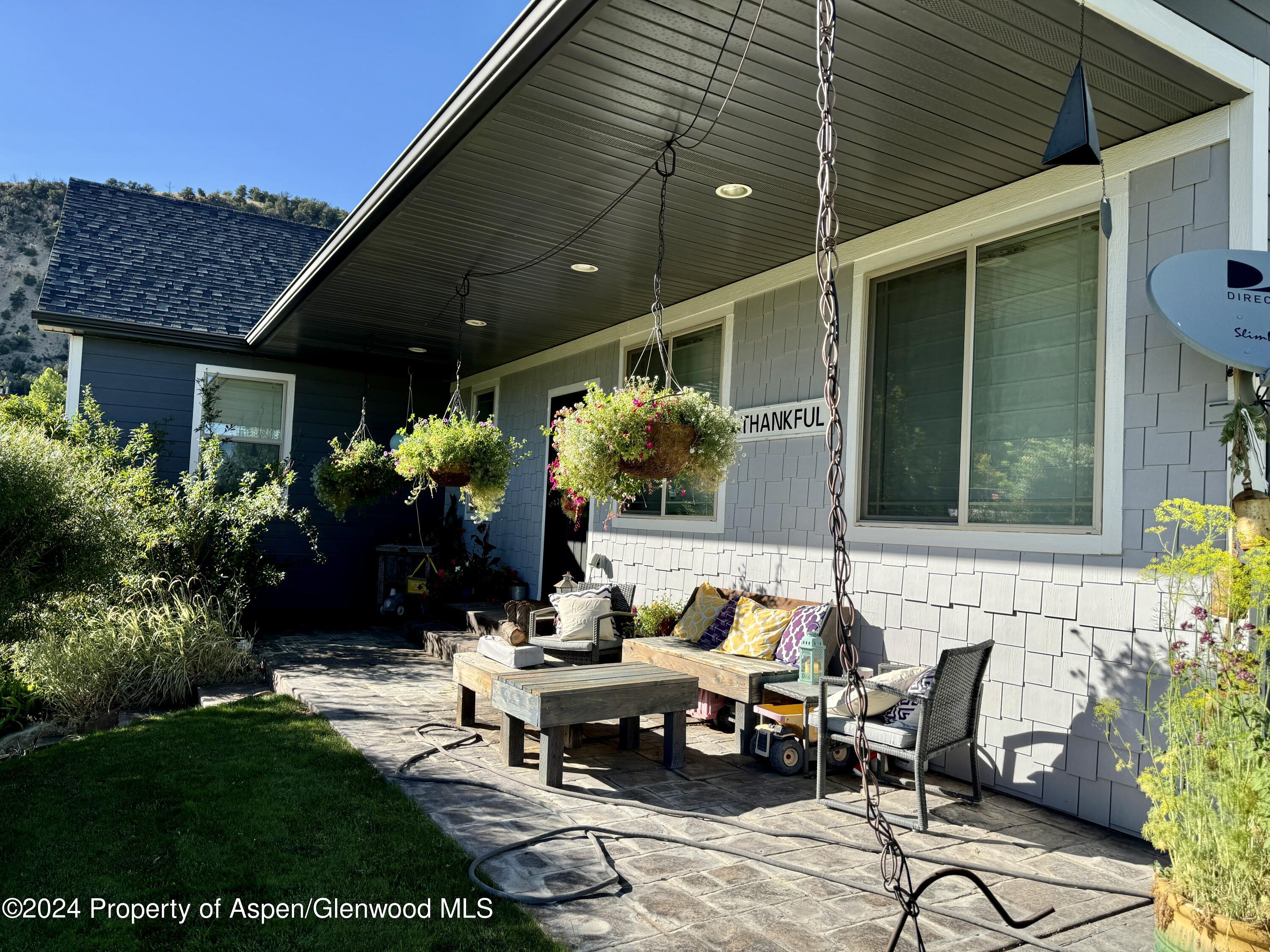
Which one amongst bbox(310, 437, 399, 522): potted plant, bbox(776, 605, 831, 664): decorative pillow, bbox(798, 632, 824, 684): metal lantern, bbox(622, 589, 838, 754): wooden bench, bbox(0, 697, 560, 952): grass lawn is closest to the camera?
bbox(0, 697, 560, 952): grass lawn

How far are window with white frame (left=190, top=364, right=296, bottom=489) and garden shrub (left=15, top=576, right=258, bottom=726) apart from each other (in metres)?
3.00

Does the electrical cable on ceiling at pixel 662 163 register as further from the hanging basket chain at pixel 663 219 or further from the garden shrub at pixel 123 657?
the garden shrub at pixel 123 657

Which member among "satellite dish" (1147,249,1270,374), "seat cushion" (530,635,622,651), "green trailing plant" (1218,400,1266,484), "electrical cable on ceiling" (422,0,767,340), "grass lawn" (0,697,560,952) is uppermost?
"electrical cable on ceiling" (422,0,767,340)

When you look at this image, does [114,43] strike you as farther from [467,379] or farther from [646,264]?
[646,264]

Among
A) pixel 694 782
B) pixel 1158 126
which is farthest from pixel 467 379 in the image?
pixel 1158 126

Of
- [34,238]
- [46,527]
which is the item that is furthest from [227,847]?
[34,238]

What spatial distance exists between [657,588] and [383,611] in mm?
4252

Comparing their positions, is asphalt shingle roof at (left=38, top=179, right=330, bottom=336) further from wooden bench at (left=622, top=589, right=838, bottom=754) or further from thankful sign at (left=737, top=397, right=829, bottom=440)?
wooden bench at (left=622, top=589, right=838, bottom=754)

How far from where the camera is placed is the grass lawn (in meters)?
2.48

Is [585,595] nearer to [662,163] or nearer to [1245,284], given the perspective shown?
[662,163]

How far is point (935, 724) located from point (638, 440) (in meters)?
1.85

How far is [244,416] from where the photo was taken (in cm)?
966

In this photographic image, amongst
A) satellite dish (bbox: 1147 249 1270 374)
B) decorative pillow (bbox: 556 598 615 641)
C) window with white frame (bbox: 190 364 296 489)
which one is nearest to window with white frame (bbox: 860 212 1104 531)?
satellite dish (bbox: 1147 249 1270 374)

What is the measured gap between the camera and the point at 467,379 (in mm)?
10883
